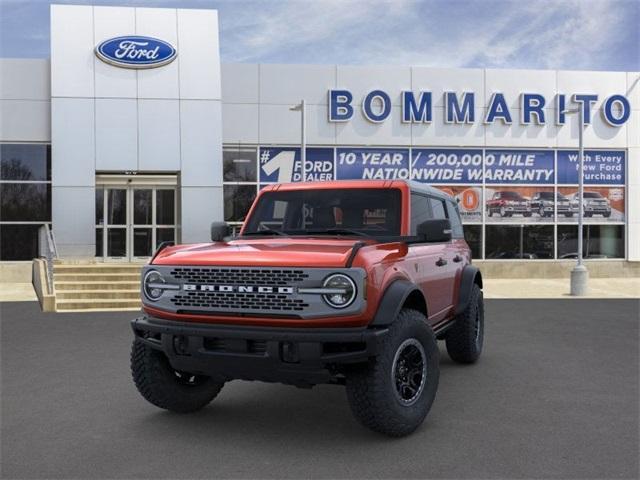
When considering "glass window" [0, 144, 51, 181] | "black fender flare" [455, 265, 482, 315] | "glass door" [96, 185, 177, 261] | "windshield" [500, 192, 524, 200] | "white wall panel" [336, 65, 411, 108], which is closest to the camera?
"black fender flare" [455, 265, 482, 315]

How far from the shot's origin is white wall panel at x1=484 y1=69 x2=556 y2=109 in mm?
20562

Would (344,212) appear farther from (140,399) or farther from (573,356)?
(573,356)

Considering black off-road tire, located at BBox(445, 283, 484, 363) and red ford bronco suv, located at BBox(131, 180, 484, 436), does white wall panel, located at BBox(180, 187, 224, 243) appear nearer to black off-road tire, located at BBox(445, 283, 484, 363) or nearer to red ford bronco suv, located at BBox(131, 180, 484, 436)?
black off-road tire, located at BBox(445, 283, 484, 363)

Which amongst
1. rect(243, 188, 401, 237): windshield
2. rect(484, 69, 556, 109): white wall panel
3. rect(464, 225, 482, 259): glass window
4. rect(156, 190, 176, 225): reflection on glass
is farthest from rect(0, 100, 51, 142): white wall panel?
rect(243, 188, 401, 237): windshield

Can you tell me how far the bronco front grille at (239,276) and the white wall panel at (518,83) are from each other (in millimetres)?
17839

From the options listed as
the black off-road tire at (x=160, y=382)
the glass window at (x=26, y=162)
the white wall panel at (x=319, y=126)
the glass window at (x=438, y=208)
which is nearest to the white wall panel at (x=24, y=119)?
the glass window at (x=26, y=162)

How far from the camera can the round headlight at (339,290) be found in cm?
423

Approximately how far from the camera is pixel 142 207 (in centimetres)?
2002

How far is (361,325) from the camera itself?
14.1ft

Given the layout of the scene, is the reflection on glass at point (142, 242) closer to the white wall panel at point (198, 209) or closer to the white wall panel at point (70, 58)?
the white wall panel at point (198, 209)

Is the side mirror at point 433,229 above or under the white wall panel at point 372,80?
under

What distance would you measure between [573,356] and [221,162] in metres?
13.5

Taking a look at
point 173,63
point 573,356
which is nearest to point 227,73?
point 173,63

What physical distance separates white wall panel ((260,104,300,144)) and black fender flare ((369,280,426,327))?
1570cm
